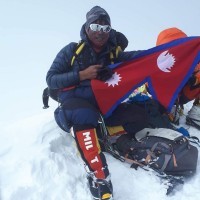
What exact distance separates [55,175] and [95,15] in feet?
7.25

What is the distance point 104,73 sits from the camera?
4.36 meters

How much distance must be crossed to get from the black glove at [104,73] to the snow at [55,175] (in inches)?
40.3

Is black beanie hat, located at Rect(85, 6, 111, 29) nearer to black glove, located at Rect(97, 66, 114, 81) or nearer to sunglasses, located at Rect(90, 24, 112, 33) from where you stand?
sunglasses, located at Rect(90, 24, 112, 33)

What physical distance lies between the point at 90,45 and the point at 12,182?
216cm

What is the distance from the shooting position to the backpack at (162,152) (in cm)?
370

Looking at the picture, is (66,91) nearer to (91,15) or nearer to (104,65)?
(104,65)

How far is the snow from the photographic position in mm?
3346

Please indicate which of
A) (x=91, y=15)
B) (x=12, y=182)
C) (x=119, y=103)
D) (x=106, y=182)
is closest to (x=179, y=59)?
(x=119, y=103)

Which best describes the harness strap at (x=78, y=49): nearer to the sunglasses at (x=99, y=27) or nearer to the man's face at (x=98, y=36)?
the man's face at (x=98, y=36)

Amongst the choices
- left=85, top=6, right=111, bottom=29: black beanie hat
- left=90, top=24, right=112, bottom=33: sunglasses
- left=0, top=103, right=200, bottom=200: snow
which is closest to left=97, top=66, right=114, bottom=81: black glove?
left=90, top=24, right=112, bottom=33: sunglasses

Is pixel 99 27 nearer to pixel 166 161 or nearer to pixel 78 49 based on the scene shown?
pixel 78 49

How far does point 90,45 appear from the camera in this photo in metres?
4.46

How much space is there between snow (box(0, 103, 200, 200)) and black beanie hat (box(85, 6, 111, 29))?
1.69 m

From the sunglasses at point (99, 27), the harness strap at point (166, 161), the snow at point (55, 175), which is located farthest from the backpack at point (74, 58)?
the harness strap at point (166, 161)
